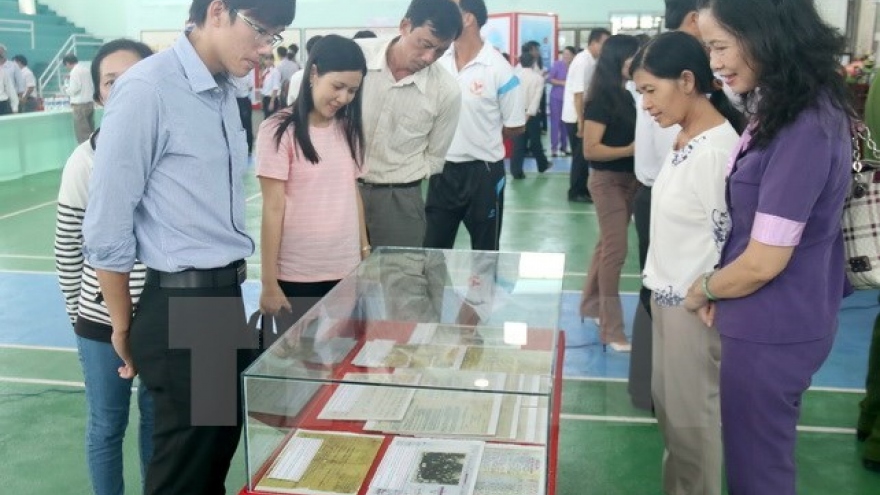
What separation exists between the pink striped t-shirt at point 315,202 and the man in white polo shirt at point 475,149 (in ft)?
4.55

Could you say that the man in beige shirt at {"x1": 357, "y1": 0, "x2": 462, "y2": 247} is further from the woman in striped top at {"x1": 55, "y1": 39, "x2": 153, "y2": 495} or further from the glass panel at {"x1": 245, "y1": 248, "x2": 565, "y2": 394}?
the woman in striped top at {"x1": 55, "y1": 39, "x2": 153, "y2": 495}

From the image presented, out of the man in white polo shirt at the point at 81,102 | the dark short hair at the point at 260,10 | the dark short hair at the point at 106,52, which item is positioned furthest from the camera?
the man in white polo shirt at the point at 81,102

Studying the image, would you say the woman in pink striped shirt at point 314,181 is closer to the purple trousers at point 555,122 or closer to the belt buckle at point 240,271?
the belt buckle at point 240,271

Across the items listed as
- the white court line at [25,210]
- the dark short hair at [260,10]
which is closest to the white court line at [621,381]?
the dark short hair at [260,10]

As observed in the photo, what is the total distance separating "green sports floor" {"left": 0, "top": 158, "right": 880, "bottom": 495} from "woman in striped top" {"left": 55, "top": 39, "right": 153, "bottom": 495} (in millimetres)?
363

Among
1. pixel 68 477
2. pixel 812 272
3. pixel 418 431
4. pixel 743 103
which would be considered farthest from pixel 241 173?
pixel 68 477

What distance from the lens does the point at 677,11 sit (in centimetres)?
336

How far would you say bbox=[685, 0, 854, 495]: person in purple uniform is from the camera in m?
1.76

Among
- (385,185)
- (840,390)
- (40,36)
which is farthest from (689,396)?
(40,36)

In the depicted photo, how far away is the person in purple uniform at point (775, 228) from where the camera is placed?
176 centimetres

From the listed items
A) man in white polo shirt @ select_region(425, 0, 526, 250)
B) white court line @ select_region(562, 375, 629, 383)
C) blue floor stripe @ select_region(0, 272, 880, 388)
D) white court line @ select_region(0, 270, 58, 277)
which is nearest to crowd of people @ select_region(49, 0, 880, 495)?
man in white polo shirt @ select_region(425, 0, 526, 250)

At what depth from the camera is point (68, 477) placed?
3021 millimetres

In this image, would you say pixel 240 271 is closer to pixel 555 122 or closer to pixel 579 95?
pixel 579 95

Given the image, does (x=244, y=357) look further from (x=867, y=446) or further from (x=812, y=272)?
(x=867, y=446)
